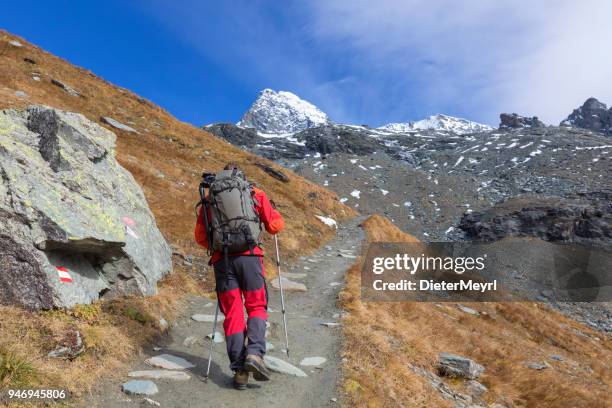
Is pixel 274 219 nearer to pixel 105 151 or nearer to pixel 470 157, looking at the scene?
pixel 105 151

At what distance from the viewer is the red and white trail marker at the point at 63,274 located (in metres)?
7.57

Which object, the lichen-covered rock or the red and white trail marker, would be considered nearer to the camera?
the lichen-covered rock

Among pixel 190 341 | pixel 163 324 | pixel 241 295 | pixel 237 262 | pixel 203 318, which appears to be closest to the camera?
pixel 237 262

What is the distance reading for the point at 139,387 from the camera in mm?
6254

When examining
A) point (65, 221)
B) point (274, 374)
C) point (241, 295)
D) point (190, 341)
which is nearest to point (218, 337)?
point (190, 341)

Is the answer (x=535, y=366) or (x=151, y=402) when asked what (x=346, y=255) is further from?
(x=151, y=402)

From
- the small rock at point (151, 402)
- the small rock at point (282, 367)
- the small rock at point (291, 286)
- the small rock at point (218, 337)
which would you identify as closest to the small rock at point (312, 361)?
the small rock at point (282, 367)

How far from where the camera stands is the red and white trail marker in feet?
24.8

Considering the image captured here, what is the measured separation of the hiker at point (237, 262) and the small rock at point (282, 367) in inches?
47.1

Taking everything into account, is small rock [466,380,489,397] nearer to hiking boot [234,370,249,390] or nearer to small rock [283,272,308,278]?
hiking boot [234,370,249,390]

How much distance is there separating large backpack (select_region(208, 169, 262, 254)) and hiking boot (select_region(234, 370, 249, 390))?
6.37 ft

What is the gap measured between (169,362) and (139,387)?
1274 millimetres

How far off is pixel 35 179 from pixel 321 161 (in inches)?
5617

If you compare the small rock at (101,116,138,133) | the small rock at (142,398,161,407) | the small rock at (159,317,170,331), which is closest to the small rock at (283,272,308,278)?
the small rock at (159,317,170,331)
